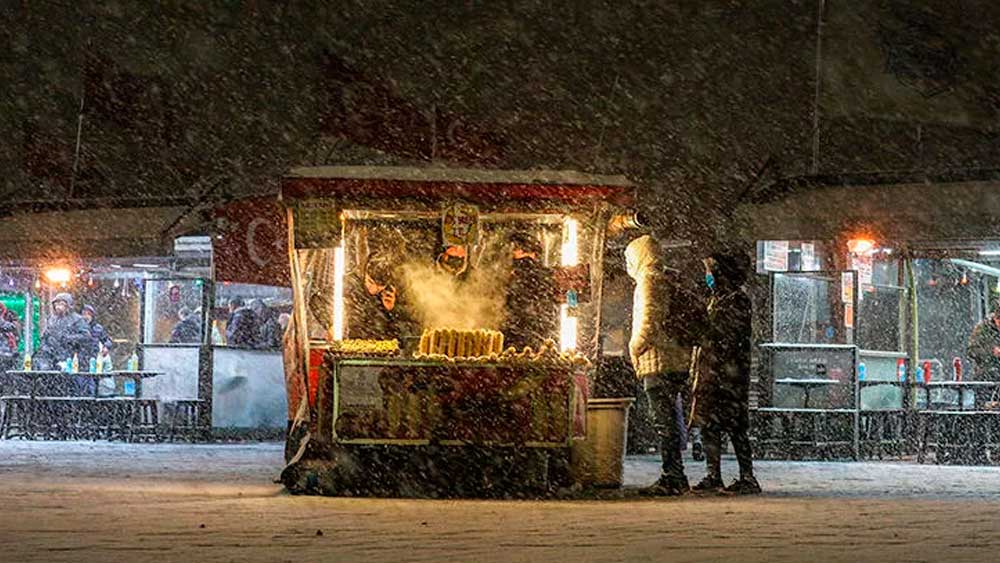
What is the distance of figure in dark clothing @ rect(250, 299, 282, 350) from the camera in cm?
2602

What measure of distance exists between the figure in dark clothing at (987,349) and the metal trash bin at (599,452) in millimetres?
8803

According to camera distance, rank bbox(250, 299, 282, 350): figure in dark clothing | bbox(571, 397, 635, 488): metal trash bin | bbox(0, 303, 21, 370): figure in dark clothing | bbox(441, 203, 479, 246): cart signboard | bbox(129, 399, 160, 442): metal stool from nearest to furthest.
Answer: bbox(571, 397, 635, 488): metal trash bin → bbox(441, 203, 479, 246): cart signboard → bbox(129, 399, 160, 442): metal stool → bbox(250, 299, 282, 350): figure in dark clothing → bbox(0, 303, 21, 370): figure in dark clothing

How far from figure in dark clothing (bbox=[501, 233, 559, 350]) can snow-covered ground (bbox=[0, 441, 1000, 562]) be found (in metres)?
2.10

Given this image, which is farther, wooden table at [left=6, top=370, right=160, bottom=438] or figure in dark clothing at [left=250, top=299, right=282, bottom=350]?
figure in dark clothing at [left=250, top=299, right=282, bottom=350]

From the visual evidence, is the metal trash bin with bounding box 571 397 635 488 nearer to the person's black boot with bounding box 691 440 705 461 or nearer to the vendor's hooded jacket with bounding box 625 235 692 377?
the vendor's hooded jacket with bounding box 625 235 692 377

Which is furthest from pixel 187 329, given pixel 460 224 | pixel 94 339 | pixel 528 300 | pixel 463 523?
pixel 463 523

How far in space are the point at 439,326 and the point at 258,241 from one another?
626cm

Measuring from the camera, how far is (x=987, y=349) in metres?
22.2

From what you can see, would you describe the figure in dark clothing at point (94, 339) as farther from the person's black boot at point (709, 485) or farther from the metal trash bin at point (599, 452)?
the person's black boot at point (709, 485)

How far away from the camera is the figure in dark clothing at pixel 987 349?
22188 mm

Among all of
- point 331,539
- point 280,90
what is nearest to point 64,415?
point 280,90

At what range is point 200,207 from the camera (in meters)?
24.8

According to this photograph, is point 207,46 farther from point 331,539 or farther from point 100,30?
point 331,539

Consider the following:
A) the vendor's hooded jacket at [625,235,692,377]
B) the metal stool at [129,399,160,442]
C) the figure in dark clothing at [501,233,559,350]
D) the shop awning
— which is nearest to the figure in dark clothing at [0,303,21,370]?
the shop awning
